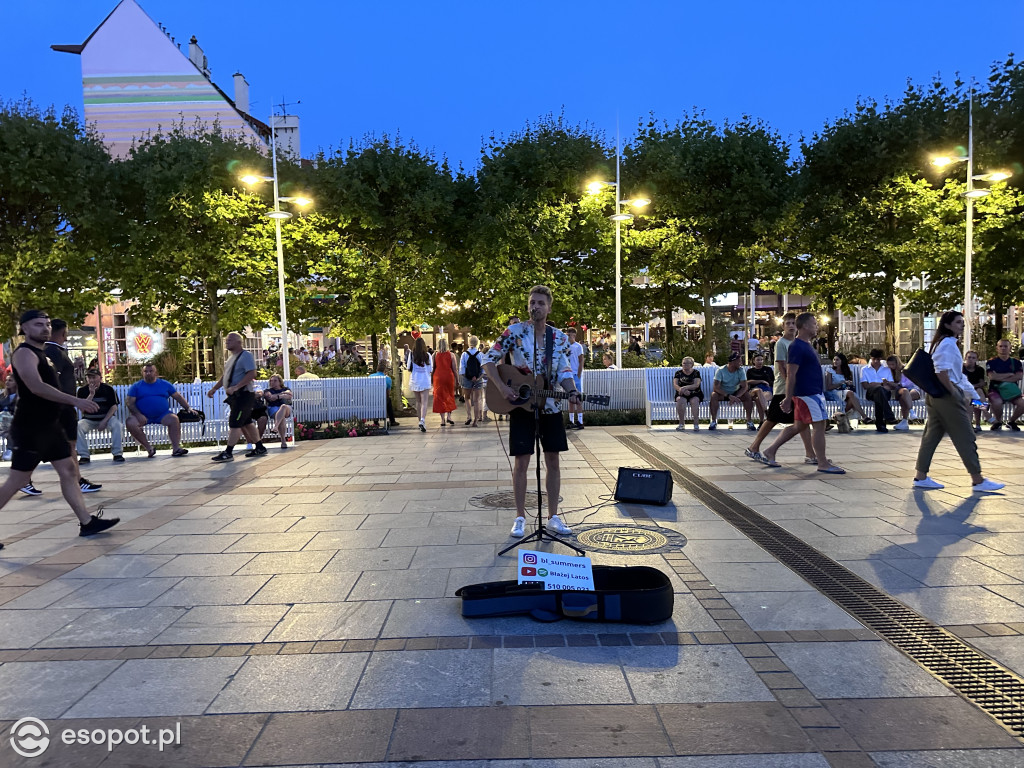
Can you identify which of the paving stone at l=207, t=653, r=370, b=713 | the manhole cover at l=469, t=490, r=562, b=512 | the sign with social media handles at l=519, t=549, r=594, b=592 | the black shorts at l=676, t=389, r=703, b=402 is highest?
the black shorts at l=676, t=389, r=703, b=402

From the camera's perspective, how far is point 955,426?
6.77m

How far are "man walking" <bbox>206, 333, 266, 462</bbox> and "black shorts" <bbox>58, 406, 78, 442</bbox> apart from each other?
360cm

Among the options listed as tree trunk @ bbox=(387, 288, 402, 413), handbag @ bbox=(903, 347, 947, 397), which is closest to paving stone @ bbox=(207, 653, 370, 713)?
handbag @ bbox=(903, 347, 947, 397)

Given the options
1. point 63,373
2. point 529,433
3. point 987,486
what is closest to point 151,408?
point 63,373

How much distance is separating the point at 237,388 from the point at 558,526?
252 inches

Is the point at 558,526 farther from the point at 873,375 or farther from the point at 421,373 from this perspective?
the point at 873,375

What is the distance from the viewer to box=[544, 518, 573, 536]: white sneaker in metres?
5.47

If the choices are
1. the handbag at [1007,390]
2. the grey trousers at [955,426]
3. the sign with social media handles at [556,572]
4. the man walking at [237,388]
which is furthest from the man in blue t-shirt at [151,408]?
the handbag at [1007,390]

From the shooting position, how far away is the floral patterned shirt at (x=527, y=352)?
5.29 m

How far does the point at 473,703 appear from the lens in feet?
9.48

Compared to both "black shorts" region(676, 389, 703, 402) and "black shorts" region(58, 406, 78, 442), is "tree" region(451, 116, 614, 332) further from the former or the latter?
"black shorts" region(58, 406, 78, 442)

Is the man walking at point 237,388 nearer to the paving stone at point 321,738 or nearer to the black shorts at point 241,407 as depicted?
the black shorts at point 241,407

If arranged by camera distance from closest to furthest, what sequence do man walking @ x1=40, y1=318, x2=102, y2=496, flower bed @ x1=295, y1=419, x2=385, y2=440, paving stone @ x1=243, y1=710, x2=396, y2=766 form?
paving stone @ x1=243, y1=710, x2=396, y2=766 → man walking @ x1=40, y1=318, x2=102, y2=496 → flower bed @ x1=295, y1=419, x2=385, y2=440

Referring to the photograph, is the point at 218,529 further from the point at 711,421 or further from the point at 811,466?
the point at 711,421
